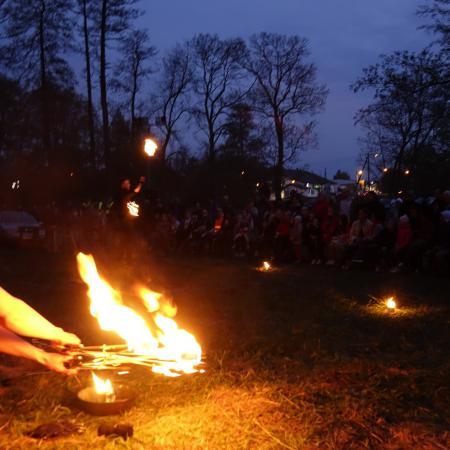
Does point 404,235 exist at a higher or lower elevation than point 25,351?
lower

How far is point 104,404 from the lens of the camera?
4.04 metres

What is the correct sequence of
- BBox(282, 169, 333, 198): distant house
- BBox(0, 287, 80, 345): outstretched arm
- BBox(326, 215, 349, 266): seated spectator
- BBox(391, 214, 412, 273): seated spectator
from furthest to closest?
BBox(282, 169, 333, 198): distant house
BBox(326, 215, 349, 266): seated spectator
BBox(391, 214, 412, 273): seated spectator
BBox(0, 287, 80, 345): outstretched arm

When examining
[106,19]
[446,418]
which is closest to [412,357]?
[446,418]

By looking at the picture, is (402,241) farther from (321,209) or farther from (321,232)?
(321,209)

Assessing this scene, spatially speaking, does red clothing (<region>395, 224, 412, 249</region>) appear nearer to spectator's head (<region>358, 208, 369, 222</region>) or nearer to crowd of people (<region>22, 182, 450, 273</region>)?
crowd of people (<region>22, 182, 450, 273</region>)

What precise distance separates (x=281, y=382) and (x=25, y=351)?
214 cm

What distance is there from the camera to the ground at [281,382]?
378 cm

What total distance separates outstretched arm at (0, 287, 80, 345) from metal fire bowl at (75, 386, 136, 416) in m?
0.58

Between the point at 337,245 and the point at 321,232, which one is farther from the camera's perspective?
the point at 321,232

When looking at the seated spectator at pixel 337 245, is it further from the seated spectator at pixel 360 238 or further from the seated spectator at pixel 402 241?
the seated spectator at pixel 402 241

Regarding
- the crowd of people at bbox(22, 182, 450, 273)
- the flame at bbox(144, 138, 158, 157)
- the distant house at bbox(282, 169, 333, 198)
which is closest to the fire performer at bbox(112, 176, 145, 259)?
the crowd of people at bbox(22, 182, 450, 273)

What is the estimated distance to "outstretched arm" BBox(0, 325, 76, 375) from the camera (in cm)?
344

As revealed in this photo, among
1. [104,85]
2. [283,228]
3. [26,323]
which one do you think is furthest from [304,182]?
[26,323]

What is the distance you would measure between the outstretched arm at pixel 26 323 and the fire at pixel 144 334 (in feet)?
1.67
